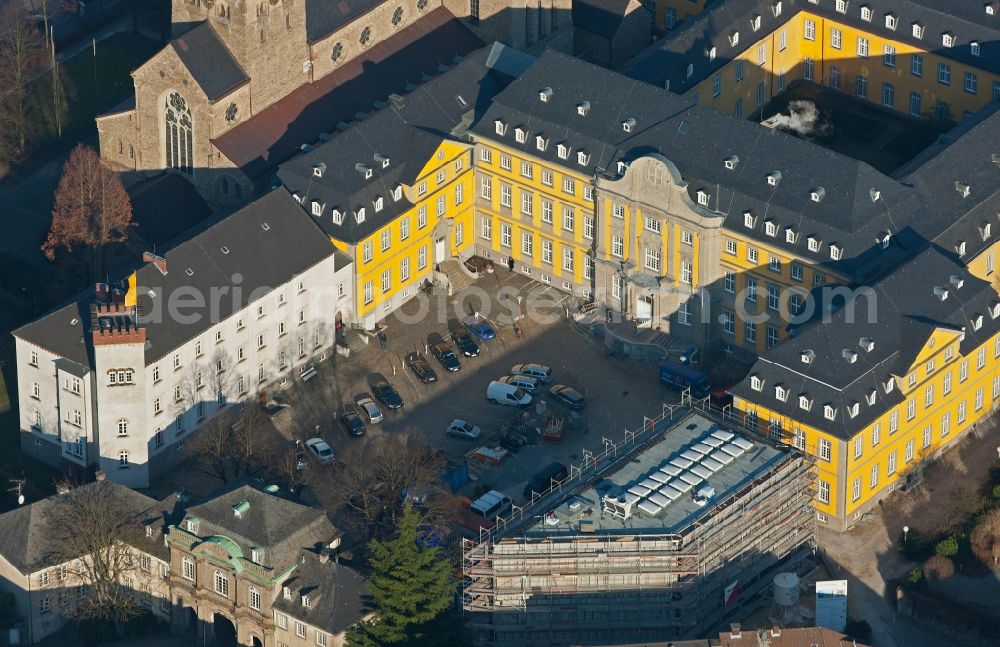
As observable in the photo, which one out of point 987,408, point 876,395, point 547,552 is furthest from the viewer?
point 987,408

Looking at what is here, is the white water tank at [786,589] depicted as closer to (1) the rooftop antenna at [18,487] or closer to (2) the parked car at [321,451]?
(2) the parked car at [321,451]

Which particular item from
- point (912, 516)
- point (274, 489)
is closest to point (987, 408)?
point (912, 516)

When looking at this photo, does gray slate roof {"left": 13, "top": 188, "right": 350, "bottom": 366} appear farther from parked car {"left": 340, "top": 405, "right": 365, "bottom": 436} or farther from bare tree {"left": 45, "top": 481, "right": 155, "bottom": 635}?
bare tree {"left": 45, "top": 481, "right": 155, "bottom": 635}

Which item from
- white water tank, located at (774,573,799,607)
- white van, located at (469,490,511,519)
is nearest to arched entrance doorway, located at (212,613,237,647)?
white van, located at (469,490,511,519)

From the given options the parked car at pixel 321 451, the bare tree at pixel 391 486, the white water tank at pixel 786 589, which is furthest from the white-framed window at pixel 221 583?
the white water tank at pixel 786 589

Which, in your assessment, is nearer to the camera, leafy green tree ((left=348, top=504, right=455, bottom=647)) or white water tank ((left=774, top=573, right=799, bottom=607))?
leafy green tree ((left=348, top=504, right=455, bottom=647))

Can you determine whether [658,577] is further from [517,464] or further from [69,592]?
[69,592]
